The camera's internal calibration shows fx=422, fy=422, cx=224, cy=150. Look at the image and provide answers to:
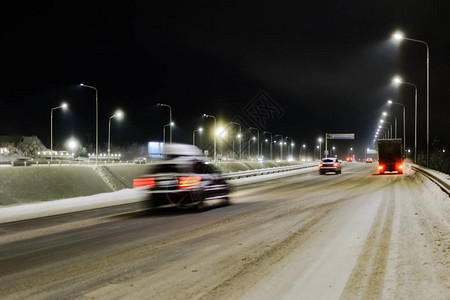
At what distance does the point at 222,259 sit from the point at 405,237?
4.21 m

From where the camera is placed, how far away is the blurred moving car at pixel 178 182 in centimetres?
1404

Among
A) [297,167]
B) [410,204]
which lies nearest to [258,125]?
[297,167]

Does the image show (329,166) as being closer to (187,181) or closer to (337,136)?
(187,181)

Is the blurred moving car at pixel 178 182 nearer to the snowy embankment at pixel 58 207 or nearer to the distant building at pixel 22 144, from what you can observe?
the snowy embankment at pixel 58 207

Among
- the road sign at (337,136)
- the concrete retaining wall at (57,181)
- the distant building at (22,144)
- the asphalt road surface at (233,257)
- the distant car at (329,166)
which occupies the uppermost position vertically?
the road sign at (337,136)

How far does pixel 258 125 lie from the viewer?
15212cm

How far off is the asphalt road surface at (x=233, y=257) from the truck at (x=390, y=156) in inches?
1121

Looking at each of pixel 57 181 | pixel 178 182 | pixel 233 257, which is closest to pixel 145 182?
pixel 178 182

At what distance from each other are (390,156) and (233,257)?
3639 cm

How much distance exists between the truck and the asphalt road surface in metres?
28.5

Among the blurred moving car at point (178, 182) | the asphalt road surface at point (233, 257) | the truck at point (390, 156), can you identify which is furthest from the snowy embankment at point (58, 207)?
the truck at point (390, 156)

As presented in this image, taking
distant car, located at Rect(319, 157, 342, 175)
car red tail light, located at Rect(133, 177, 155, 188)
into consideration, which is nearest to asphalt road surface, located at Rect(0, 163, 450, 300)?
car red tail light, located at Rect(133, 177, 155, 188)

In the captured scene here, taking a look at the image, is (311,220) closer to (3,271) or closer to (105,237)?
(105,237)

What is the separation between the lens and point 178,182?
1401cm
